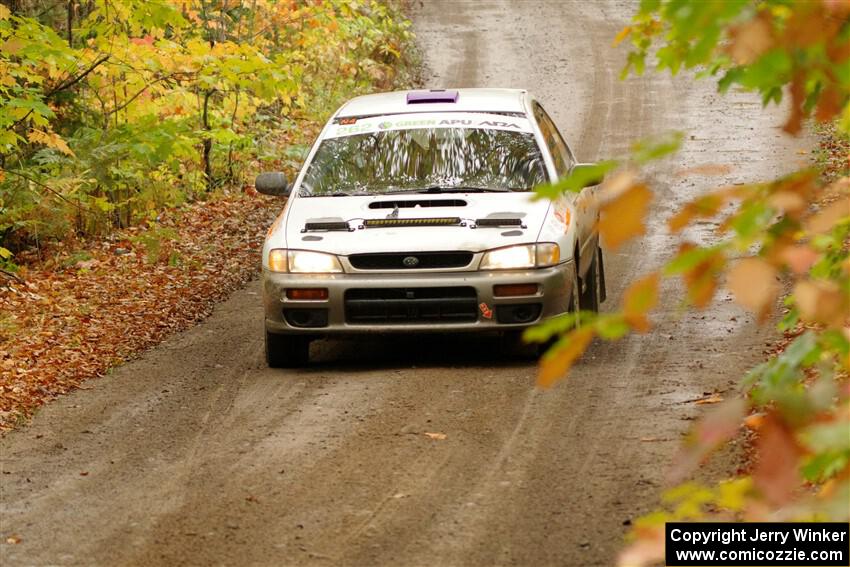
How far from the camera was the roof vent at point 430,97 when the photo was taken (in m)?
10.3

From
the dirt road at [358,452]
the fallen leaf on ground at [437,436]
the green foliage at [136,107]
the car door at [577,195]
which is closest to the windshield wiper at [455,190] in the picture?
the car door at [577,195]

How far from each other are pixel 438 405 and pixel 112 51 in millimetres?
6696

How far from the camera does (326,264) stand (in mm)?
8719

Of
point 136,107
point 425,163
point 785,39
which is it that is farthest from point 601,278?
point 785,39

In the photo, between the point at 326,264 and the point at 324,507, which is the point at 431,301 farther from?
the point at 324,507

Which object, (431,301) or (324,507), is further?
(431,301)

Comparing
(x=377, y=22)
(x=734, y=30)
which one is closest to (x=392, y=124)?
(x=734, y=30)

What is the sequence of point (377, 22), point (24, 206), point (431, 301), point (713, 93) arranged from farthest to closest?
point (377, 22), point (713, 93), point (24, 206), point (431, 301)

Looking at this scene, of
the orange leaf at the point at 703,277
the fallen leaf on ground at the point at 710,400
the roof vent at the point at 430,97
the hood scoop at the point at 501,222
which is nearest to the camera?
the orange leaf at the point at 703,277

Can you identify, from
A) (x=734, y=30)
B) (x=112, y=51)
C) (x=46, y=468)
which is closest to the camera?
(x=734, y=30)

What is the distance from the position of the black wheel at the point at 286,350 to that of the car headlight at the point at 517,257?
151 centimetres

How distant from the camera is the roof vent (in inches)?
404

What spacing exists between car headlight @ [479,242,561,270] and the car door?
2.07 ft

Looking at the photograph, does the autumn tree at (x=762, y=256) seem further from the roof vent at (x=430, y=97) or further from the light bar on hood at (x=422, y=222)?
the roof vent at (x=430, y=97)
